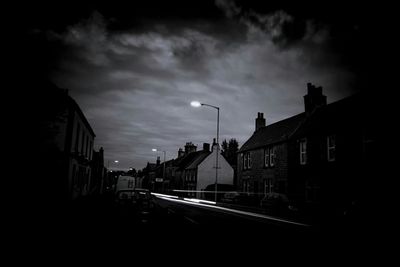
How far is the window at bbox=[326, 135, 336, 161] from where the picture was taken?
22897 millimetres

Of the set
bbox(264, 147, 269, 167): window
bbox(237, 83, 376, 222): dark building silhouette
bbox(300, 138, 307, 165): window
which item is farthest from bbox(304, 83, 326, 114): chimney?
bbox(264, 147, 269, 167): window

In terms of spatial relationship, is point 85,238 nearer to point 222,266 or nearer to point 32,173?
point 222,266

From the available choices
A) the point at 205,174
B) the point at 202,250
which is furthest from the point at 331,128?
the point at 205,174

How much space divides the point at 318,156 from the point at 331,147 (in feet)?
4.93

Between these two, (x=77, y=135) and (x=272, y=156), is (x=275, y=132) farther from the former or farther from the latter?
(x=77, y=135)

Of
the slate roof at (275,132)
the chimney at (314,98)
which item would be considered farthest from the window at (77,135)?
the chimney at (314,98)

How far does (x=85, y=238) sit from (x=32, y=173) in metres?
12.2

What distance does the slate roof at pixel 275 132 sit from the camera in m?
30.4

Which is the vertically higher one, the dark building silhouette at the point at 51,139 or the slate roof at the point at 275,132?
the slate roof at the point at 275,132

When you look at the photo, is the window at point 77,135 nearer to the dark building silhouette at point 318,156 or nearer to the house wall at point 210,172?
the dark building silhouette at point 318,156

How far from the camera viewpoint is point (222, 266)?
5.83m

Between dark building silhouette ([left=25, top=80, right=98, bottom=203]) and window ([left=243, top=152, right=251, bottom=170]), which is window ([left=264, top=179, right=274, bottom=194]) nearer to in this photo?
window ([left=243, top=152, right=251, bottom=170])

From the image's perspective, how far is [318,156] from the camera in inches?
958

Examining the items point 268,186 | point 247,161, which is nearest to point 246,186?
point 247,161
